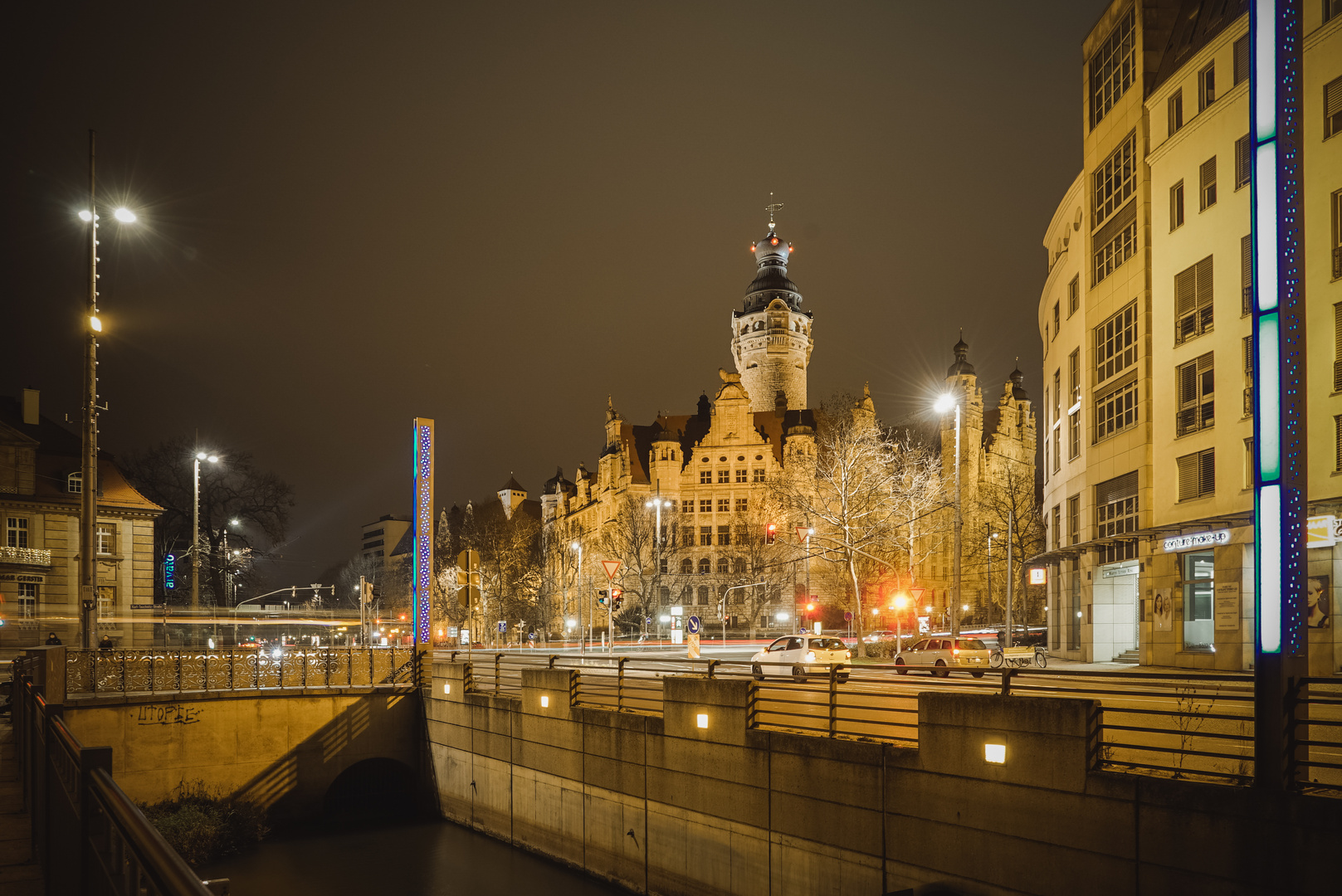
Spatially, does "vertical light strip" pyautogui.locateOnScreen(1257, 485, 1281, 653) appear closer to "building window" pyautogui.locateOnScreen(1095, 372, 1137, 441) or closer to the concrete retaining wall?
the concrete retaining wall

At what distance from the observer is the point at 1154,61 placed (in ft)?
112

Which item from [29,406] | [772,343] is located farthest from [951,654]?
[772,343]

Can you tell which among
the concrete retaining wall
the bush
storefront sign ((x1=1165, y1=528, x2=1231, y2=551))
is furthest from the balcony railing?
storefront sign ((x1=1165, y1=528, x2=1231, y2=551))

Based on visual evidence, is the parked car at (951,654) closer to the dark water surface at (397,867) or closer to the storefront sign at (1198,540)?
the storefront sign at (1198,540)

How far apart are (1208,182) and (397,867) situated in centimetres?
2770

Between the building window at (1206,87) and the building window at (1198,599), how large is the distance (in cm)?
1268

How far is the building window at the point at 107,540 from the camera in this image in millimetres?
52156

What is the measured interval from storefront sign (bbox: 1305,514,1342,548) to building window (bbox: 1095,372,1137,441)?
961 centimetres

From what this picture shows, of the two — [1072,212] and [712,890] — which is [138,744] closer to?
[712,890]

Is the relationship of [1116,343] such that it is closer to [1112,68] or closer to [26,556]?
[1112,68]

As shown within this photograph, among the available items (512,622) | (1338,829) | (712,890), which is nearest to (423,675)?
(712,890)

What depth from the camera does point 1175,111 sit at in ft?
107

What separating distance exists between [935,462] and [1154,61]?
24.4 m

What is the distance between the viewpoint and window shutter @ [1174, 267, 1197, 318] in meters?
31.5
